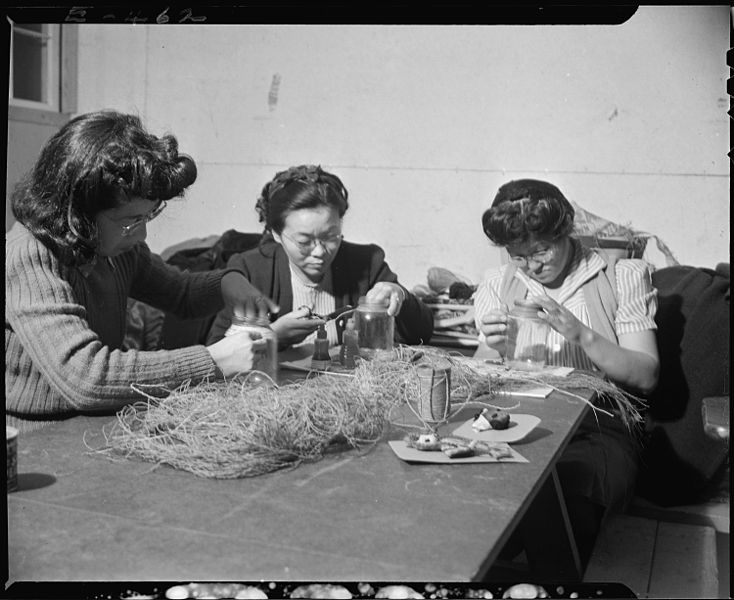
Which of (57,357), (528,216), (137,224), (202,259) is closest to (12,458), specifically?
(57,357)

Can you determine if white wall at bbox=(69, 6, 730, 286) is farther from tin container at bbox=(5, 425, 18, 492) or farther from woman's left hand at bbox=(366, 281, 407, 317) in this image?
tin container at bbox=(5, 425, 18, 492)

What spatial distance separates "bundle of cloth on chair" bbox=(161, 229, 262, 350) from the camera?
3574 mm

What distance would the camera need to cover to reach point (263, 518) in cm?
152

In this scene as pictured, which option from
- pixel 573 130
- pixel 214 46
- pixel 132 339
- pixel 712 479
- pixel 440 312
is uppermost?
pixel 214 46

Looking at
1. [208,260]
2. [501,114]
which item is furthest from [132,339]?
[501,114]

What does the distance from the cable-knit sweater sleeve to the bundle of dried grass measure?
6 cm

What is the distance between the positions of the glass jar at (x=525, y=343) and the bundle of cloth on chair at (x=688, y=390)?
0.60 metres

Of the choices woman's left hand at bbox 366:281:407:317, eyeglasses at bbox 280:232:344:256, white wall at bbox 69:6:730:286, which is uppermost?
white wall at bbox 69:6:730:286

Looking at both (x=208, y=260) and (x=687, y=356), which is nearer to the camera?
(x=687, y=356)

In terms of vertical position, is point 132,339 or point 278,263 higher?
point 278,263

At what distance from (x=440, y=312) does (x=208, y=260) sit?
1.08m

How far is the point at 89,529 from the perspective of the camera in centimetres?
146

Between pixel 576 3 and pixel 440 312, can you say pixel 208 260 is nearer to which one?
pixel 440 312

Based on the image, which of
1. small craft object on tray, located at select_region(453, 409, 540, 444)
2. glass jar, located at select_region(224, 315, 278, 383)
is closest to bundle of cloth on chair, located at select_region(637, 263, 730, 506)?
small craft object on tray, located at select_region(453, 409, 540, 444)
